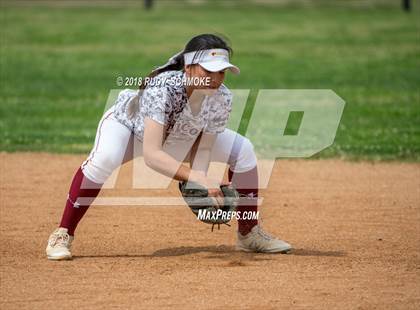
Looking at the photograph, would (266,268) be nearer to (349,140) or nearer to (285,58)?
(349,140)

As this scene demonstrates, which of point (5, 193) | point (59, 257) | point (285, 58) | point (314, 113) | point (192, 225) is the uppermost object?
point (59, 257)

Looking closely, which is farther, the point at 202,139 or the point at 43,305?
A: the point at 202,139

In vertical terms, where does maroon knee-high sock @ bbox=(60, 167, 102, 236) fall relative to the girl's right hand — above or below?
below

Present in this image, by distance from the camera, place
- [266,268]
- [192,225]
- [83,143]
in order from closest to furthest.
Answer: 1. [266,268]
2. [192,225]
3. [83,143]

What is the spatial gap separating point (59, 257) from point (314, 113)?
8.76m

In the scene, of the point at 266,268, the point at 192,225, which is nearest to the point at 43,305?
the point at 266,268

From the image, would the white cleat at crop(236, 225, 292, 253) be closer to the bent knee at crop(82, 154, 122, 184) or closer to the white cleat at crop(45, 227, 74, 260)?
the bent knee at crop(82, 154, 122, 184)

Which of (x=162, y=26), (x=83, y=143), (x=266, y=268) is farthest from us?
(x=162, y=26)

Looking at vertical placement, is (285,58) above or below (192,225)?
below

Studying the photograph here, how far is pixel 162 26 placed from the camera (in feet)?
91.8

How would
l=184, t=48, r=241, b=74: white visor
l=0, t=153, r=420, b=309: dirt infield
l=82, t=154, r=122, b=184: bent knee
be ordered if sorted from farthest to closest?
l=82, t=154, r=122, b=184: bent knee, l=184, t=48, r=241, b=74: white visor, l=0, t=153, r=420, b=309: dirt infield

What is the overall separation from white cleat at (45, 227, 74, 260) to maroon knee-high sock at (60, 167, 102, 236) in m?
0.06

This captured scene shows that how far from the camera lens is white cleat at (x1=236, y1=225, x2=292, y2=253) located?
24.3ft

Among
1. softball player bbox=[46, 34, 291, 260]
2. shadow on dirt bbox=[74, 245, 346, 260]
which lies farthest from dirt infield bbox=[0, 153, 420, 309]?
softball player bbox=[46, 34, 291, 260]
